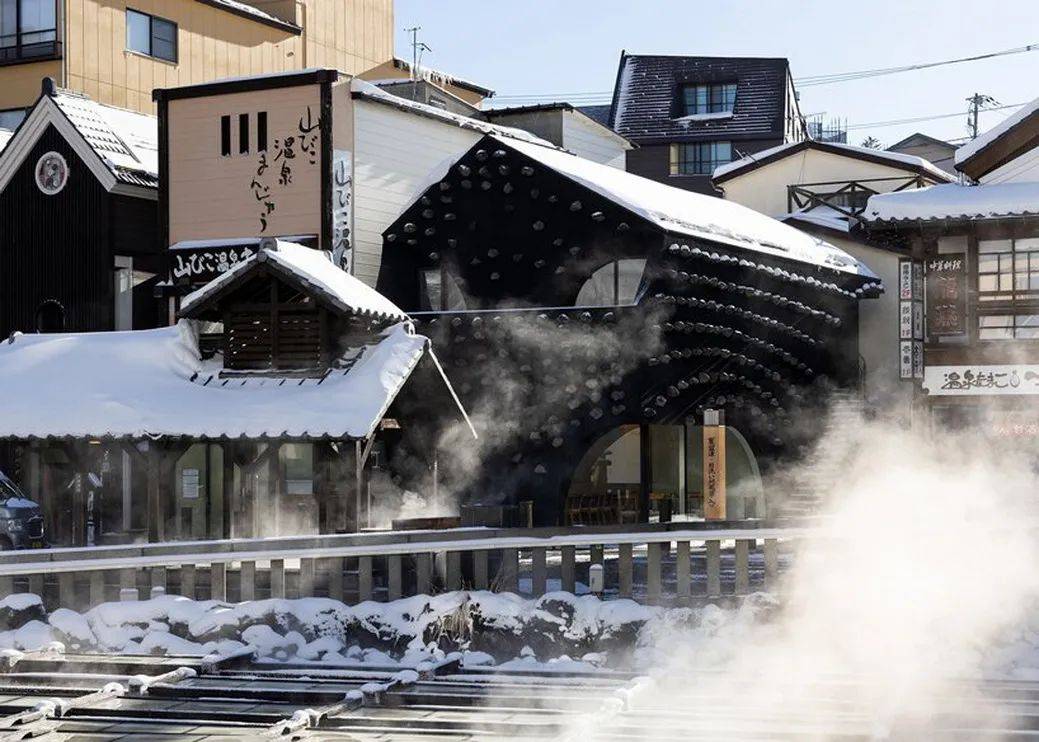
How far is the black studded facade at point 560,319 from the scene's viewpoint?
24.5 meters

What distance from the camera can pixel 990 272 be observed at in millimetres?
25750

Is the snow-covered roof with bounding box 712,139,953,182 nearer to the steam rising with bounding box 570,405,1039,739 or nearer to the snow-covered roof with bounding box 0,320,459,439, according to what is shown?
the snow-covered roof with bounding box 0,320,459,439

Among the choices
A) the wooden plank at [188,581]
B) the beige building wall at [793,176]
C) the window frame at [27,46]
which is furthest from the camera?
the beige building wall at [793,176]

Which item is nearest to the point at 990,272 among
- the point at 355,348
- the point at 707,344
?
the point at 707,344

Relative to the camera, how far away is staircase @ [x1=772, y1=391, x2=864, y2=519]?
26922mm

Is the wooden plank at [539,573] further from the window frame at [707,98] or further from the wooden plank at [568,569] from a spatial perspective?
the window frame at [707,98]

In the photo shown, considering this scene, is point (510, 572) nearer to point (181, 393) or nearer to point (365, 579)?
point (365, 579)

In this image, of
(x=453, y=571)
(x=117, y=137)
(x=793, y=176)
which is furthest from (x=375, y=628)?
(x=793, y=176)

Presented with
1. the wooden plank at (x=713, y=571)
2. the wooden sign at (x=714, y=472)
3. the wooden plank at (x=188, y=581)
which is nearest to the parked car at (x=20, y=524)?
the wooden plank at (x=188, y=581)

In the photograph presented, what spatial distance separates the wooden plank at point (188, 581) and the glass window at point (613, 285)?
1030cm

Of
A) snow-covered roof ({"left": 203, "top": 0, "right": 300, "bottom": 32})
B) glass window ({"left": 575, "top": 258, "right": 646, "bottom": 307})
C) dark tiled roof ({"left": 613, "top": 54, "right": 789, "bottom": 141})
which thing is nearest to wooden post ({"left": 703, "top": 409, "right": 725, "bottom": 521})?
glass window ({"left": 575, "top": 258, "right": 646, "bottom": 307})

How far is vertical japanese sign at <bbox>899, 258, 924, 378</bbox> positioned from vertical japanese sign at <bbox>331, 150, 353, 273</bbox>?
32.4 feet

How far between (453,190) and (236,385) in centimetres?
640

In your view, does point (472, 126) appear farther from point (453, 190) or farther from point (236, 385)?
point (236, 385)
